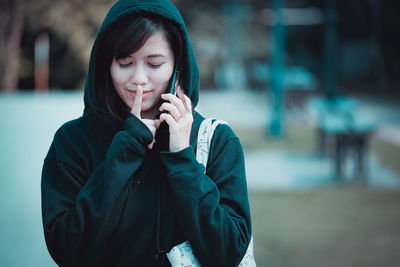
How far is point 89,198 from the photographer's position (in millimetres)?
1564

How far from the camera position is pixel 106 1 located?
610 inches

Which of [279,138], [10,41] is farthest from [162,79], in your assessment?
[10,41]

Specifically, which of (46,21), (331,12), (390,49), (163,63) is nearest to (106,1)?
(46,21)

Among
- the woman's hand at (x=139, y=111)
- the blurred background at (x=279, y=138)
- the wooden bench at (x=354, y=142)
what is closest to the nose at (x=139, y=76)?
the woman's hand at (x=139, y=111)

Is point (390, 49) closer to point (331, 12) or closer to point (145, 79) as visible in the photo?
point (331, 12)

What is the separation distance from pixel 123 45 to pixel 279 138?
9.56m

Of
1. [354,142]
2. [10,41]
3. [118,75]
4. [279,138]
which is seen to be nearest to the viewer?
[118,75]

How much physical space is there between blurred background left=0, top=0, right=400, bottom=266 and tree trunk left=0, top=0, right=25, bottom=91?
0.03 metres

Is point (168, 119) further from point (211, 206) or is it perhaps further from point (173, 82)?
point (211, 206)

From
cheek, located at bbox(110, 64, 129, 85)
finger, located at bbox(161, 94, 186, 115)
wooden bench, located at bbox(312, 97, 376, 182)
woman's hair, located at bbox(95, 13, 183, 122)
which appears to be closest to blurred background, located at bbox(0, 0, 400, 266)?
wooden bench, located at bbox(312, 97, 376, 182)

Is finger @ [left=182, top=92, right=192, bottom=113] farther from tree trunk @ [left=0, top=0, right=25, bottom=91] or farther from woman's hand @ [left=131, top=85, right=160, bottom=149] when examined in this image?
tree trunk @ [left=0, top=0, right=25, bottom=91]

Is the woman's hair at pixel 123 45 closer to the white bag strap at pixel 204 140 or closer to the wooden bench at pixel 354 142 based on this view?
the white bag strap at pixel 204 140

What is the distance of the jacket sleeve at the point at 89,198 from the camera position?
1.53m

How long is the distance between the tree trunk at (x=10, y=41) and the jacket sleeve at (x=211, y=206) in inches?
614
